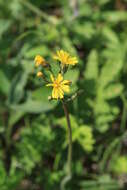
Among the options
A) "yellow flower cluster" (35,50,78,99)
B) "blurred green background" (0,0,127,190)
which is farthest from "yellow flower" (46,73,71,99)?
"blurred green background" (0,0,127,190)

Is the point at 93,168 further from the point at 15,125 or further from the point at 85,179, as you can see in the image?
the point at 15,125

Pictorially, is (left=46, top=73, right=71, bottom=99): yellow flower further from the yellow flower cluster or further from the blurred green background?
the blurred green background

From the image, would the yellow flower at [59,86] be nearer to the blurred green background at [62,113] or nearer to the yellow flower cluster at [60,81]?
the yellow flower cluster at [60,81]

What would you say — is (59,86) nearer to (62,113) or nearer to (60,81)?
(60,81)

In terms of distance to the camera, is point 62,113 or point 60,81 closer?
point 60,81

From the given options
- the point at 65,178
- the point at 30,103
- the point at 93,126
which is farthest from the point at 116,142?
the point at 30,103

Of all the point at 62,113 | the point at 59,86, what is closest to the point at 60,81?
the point at 59,86
